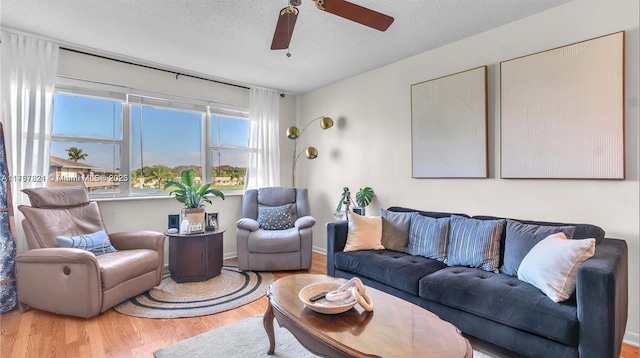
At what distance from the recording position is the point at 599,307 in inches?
62.1

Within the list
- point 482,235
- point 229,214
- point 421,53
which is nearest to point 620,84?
point 482,235

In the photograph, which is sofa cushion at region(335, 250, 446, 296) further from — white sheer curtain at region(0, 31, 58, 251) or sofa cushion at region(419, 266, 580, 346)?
white sheer curtain at region(0, 31, 58, 251)

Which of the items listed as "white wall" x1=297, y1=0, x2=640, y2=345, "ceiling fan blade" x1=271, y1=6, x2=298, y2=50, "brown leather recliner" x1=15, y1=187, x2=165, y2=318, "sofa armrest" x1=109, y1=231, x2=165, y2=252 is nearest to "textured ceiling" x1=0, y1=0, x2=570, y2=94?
"white wall" x1=297, y1=0, x2=640, y2=345

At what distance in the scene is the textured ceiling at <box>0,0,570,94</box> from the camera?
245cm

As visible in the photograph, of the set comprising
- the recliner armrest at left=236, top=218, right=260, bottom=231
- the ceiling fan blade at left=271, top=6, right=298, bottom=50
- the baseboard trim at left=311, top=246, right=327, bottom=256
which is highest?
the ceiling fan blade at left=271, top=6, right=298, bottom=50

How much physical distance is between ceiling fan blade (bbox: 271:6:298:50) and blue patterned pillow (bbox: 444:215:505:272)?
2086 mm

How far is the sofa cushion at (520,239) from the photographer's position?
221 cm

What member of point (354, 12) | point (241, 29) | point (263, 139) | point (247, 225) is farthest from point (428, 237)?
point (263, 139)

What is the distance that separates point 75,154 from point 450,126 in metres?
4.02

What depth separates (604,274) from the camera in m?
1.58

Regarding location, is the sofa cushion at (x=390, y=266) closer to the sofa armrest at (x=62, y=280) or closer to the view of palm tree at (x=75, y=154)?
the sofa armrest at (x=62, y=280)

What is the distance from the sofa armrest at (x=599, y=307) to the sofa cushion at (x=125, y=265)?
3246mm

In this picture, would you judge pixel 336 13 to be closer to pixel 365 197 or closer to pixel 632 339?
pixel 365 197

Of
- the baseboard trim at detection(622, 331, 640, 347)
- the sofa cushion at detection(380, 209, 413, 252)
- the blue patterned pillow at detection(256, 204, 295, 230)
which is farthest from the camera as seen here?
the blue patterned pillow at detection(256, 204, 295, 230)
